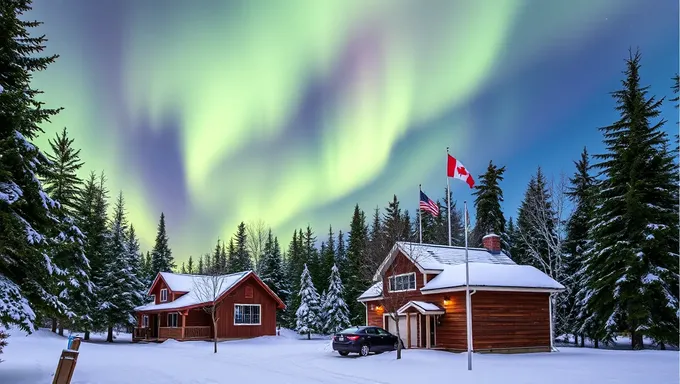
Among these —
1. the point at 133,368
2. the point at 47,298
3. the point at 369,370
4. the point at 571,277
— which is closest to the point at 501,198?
the point at 571,277

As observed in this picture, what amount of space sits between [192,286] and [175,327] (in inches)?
187

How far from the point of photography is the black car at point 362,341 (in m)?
26.4

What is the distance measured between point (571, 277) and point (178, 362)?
95.4 feet

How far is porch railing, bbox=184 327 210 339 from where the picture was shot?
42.2 metres

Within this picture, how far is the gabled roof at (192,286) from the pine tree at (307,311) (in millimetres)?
7857

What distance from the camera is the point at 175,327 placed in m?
43.8

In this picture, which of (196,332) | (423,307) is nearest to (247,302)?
(196,332)

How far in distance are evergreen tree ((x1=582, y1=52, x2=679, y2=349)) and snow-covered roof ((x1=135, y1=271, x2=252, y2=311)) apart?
85.3 ft

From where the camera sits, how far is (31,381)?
50.4 ft

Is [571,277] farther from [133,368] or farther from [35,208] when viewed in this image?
[35,208]

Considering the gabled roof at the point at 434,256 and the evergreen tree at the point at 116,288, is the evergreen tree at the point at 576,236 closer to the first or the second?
the gabled roof at the point at 434,256

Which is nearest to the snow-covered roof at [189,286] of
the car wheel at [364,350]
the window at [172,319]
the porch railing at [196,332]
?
the window at [172,319]

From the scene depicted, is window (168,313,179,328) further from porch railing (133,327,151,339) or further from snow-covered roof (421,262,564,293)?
snow-covered roof (421,262,564,293)

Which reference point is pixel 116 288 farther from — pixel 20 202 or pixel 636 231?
pixel 636 231
